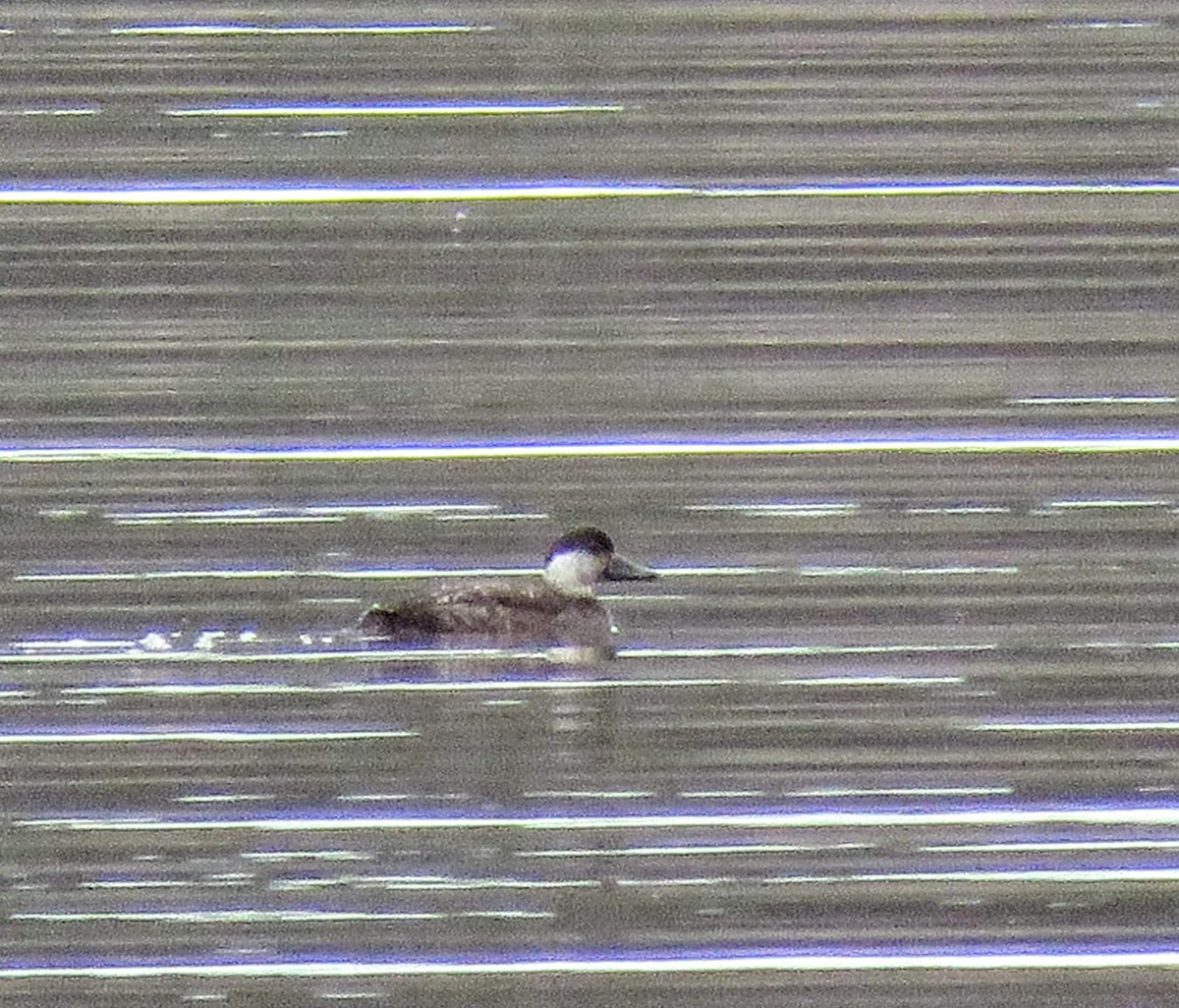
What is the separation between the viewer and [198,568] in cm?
686

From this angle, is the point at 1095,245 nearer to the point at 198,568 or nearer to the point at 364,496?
the point at 364,496

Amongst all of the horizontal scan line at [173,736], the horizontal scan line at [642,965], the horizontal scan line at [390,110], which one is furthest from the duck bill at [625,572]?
the horizontal scan line at [390,110]

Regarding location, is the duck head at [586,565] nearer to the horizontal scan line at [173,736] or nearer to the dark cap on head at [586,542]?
the dark cap on head at [586,542]

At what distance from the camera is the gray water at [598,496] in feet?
15.6

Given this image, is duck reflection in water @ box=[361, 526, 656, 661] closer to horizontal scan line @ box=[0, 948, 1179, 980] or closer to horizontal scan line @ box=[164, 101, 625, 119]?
horizontal scan line @ box=[0, 948, 1179, 980]

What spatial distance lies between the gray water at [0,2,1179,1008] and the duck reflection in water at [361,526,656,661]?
57mm

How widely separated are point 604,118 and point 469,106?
0.39 meters

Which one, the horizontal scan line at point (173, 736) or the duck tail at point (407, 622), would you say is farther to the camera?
the duck tail at point (407, 622)

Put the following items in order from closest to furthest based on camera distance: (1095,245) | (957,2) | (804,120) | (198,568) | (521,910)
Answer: (521,910) < (198,568) < (1095,245) < (804,120) < (957,2)

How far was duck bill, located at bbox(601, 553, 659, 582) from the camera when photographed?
264 inches

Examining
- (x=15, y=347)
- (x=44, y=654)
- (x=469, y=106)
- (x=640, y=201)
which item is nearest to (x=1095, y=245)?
(x=640, y=201)

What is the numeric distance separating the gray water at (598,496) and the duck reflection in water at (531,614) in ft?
0.19

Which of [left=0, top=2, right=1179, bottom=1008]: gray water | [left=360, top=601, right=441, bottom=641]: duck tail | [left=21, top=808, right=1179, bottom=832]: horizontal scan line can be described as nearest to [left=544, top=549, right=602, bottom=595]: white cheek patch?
[left=0, top=2, right=1179, bottom=1008]: gray water

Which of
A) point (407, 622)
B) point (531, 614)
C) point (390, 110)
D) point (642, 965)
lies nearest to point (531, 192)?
point (390, 110)
